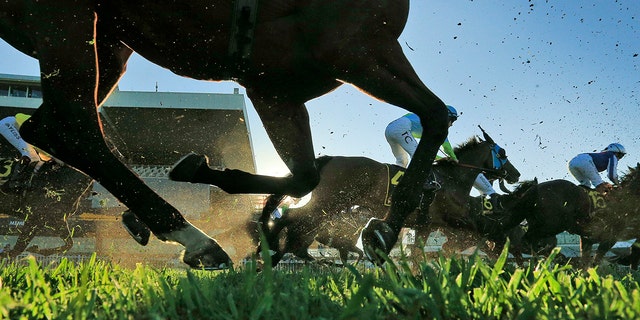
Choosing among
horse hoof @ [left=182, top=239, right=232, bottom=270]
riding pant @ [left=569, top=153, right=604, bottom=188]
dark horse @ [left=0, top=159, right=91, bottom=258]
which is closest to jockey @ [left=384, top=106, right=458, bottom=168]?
riding pant @ [left=569, top=153, right=604, bottom=188]

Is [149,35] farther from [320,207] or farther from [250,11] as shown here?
[320,207]

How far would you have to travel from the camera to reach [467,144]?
9.13 meters

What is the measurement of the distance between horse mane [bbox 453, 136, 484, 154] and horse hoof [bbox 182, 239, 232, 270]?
7.15 meters

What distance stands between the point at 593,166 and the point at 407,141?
379 centimetres

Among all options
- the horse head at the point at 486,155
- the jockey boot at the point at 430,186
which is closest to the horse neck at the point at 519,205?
the horse head at the point at 486,155

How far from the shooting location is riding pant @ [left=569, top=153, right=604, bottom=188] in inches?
400

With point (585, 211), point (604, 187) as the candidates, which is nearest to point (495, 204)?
point (585, 211)

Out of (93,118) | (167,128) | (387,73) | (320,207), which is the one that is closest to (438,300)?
(93,118)

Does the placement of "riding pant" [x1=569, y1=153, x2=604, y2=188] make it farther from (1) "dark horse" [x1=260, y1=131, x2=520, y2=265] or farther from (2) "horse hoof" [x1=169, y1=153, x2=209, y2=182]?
(2) "horse hoof" [x1=169, y1=153, x2=209, y2=182]

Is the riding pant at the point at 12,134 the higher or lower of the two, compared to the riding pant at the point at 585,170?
higher

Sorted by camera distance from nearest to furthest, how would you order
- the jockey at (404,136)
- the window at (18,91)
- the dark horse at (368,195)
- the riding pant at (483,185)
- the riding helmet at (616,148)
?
the dark horse at (368,195), the jockey at (404,136), the riding pant at (483,185), the riding helmet at (616,148), the window at (18,91)

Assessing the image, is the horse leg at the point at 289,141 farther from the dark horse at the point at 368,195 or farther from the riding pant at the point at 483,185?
the riding pant at the point at 483,185

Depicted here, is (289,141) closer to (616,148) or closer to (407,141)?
(407,141)

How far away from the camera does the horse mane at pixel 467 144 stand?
358 inches
